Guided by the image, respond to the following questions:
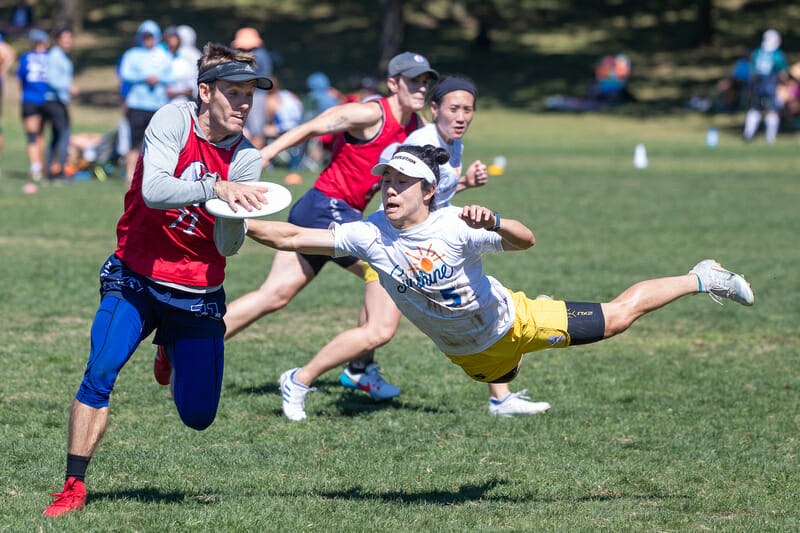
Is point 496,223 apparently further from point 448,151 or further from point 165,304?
point 448,151

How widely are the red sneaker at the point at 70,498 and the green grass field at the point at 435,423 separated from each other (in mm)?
59

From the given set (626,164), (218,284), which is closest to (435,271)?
(218,284)

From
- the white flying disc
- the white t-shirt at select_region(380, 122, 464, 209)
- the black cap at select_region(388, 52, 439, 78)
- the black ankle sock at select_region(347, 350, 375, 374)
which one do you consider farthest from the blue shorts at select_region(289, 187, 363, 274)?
the white flying disc

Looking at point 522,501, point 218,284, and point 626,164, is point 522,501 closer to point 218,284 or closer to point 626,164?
point 218,284

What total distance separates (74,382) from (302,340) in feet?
7.74

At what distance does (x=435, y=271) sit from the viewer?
5172 mm

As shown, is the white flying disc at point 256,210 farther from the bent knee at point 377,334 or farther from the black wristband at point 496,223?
the bent knee at point 377,334

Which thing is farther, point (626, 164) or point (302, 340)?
point (626, 164)

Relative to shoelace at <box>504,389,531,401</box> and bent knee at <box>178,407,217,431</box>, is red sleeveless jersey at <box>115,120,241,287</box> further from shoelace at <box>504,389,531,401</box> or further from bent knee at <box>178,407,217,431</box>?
shoelace at <box>504,389,531,401</box>

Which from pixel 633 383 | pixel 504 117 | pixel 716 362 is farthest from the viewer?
pixel 504 117

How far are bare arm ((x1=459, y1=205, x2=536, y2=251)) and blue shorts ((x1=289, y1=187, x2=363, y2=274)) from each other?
2329 mm

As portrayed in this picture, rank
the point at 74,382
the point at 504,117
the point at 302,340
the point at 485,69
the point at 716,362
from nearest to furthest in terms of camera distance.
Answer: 1. the point at 74,382
2. the point at 716,362
3. the point at 302,340
4. the point at 504,117
5. the point at 485,69

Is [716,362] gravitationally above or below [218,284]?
below

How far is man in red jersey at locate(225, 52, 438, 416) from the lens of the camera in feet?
23.1
